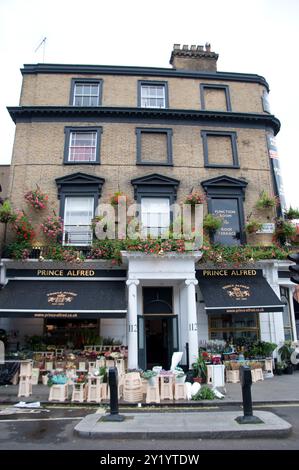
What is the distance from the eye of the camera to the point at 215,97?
741 inches

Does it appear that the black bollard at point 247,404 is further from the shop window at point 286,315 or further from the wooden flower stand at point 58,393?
the shop window at point 286,315

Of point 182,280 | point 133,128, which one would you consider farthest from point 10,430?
point 133,128

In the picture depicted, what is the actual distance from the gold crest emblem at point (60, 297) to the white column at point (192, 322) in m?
4.35

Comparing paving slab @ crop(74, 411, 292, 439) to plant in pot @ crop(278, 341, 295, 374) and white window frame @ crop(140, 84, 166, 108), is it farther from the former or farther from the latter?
white window frame @ crop(140, 84, 166, 108)

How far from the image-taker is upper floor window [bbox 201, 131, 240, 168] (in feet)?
57.2

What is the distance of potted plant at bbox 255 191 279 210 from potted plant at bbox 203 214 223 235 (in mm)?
2037

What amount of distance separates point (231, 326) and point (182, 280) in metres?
3.20

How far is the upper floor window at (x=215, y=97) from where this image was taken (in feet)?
60.8

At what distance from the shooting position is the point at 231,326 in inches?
612

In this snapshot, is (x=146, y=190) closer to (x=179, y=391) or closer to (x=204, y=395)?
(x=179, y=391)

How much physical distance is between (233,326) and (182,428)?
8.99m

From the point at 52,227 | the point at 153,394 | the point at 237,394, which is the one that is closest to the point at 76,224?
the point at 52,227
